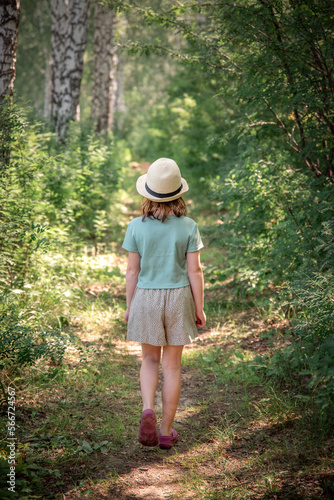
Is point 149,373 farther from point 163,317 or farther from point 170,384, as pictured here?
point 163,317

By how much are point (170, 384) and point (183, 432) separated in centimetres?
Answer: 60

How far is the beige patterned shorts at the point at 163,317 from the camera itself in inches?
125

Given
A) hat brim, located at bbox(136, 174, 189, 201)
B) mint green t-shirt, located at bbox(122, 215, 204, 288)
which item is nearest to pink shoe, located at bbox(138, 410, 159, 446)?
mint green t-shirt, located at bbox(122, 215, 204, 288)

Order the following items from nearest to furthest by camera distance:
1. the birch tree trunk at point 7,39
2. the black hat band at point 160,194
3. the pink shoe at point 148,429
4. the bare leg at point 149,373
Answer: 1. the pink shoe at point 148,429
2. the black hat band at point 160,194
3. the bare leg at point 149,373
4. the birch tree trunk at point 7,39

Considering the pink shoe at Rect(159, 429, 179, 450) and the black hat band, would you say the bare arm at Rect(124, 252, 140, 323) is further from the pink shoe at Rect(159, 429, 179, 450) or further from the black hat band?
the pink shoe at Rect(159, 429, 179, 450)

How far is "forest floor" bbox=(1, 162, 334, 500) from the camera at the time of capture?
9.18 feet

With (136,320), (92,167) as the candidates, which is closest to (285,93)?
(136,320)

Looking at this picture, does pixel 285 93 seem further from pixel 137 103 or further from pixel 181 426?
pixel 137 103

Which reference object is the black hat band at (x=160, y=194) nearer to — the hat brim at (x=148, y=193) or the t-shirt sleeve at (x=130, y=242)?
the hat brim at (x=148, y=193)

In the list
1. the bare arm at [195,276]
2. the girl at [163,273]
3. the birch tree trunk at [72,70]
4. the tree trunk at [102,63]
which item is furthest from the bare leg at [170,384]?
the tree trunk at [102,63]

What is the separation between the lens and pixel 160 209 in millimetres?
3207

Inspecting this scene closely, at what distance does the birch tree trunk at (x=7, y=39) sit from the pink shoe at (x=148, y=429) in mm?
3916

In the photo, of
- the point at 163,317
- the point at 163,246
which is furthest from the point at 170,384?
the point at 163,246

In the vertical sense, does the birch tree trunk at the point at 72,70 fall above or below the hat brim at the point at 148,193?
above
